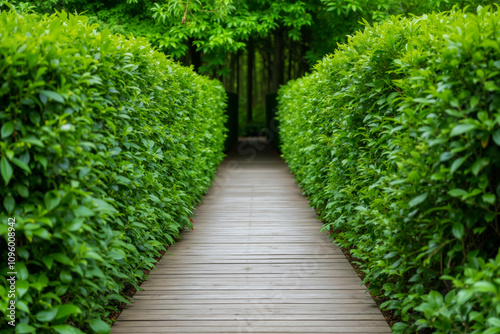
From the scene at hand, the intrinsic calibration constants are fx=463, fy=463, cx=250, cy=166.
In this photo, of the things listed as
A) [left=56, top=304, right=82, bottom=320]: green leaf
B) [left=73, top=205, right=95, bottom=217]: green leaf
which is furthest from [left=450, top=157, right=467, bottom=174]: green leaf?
[left=56, top=304, right=82, bottom=320]: green leaf

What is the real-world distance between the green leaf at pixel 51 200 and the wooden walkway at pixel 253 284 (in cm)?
140

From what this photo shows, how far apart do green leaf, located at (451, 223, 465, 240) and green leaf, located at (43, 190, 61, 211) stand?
6.51 feet

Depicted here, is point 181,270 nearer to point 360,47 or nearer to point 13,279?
point 13,279

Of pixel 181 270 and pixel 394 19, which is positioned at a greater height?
pixel 394 19

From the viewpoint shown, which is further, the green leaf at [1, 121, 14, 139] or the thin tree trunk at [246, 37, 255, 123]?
the thin tree trunk at [246, 37, 255, 123]

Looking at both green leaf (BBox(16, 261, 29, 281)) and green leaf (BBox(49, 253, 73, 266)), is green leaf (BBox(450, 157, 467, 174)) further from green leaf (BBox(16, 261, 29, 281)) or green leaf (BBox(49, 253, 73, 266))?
green leaf (BBox(16, 261, 29, 281))

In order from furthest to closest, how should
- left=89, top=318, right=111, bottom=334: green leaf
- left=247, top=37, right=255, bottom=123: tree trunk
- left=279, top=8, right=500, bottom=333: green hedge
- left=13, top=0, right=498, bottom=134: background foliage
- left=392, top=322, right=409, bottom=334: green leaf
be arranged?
left=247, top=37, right=255, bottom=123: tree trunk, left=13, top=0, right=498, bottom=134: background foliage, left=392, top=322, right=409, bottom=334: green leaf, left=89, top=318, right=111, bottom=334: green leaf, left=279, top=8, right=500, bottom=333: green hedge

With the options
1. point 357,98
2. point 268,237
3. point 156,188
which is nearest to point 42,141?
point 156,188

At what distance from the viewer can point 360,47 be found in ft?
14.5

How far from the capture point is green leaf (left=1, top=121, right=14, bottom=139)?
2.18 meters

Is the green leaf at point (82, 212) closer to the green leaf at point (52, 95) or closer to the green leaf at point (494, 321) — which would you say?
the green leaf at point (52, 95)

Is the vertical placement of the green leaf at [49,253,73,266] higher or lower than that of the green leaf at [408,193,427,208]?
lower

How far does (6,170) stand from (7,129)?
0.20 m

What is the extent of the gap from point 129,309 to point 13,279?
4.88 feet
